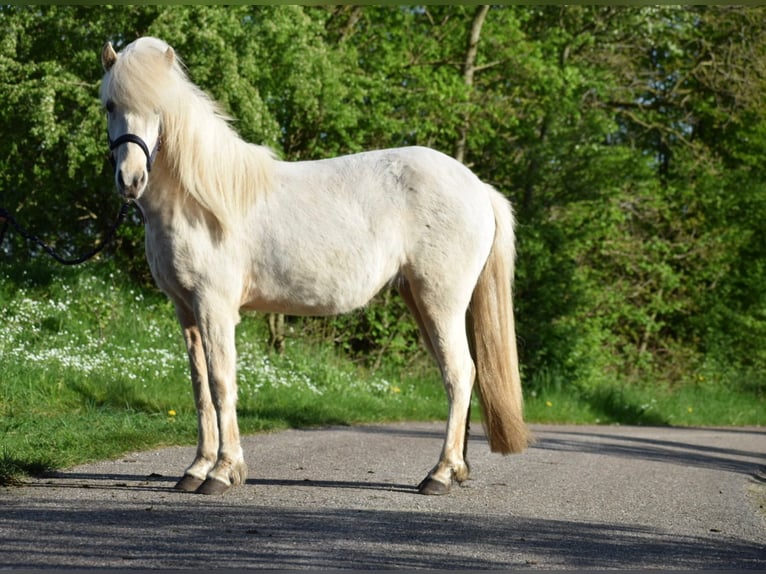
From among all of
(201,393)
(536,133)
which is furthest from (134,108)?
(536,133)

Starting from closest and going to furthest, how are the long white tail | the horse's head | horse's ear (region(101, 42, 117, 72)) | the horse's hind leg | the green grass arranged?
the horse's head < horse's ear (region(101, 42, 117, 72)) < the horse's hind leg < the long white tail < the green grass

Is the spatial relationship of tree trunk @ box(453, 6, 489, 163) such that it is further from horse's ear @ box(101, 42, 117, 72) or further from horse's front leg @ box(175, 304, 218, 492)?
horse's ear @ box(101, 42, 117, 72)

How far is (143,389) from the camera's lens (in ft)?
36.0

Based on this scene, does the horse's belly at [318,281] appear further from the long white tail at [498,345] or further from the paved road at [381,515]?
the paved road at [381,515]

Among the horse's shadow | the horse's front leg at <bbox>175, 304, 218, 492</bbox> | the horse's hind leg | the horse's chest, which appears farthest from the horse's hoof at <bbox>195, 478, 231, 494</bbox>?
the horse's hind leg

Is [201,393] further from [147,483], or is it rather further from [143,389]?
[143,389]

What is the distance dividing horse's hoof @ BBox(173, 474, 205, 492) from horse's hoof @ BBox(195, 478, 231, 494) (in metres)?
0.10

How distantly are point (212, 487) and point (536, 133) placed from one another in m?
14.3

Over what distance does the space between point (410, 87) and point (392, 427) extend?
8.00 m

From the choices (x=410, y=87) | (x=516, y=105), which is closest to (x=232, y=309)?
(x=410, y=87)

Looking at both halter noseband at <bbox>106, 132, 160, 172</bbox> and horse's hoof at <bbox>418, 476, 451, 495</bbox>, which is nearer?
halter noseband at <bbox>106, 132, 160, 172</bbox>

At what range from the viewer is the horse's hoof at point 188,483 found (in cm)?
611

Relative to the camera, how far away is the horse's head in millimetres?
5895

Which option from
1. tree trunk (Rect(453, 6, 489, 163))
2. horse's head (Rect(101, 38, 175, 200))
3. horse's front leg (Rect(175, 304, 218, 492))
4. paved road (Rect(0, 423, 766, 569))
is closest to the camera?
paved road (Rect(0, 423, 766, 569))
